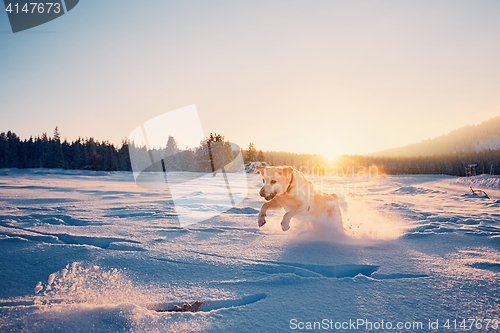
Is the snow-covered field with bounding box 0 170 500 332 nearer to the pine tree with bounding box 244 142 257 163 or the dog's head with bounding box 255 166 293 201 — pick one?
the dog's head with bounding box 255 166 293 201

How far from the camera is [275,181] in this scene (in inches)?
Result: 178

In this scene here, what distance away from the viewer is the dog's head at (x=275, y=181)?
4453mm

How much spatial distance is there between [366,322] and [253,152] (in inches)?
2323

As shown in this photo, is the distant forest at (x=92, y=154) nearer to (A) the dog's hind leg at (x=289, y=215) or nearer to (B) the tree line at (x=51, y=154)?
(B) the tree line at (x=51, y=154)

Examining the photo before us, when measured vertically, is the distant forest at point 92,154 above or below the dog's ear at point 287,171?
above

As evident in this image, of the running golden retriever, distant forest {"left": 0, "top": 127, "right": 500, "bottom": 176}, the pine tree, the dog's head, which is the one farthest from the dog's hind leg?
the pine tree

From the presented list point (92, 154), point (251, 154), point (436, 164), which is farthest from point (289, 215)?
point (436, 164)

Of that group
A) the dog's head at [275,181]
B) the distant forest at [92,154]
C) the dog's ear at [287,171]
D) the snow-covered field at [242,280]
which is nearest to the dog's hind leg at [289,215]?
the snow-covered field at [242,280]

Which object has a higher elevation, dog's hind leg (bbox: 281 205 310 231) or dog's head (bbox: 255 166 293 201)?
dog's head (bbox: 255 166 293 201)

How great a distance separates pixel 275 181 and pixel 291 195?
0.51 meters

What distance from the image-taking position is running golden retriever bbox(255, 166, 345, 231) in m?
4.51

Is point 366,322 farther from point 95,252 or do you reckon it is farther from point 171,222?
point 171,222

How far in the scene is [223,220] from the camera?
533 cm

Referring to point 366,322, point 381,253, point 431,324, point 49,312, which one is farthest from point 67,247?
point 381,253
